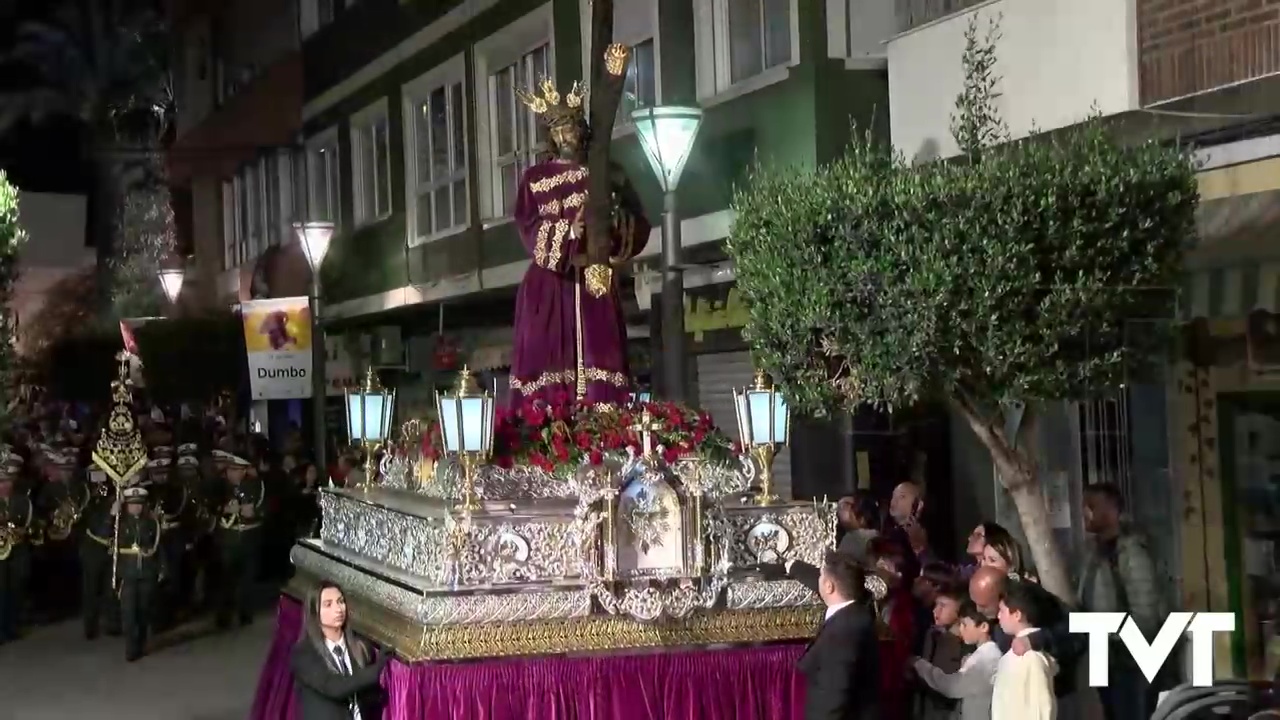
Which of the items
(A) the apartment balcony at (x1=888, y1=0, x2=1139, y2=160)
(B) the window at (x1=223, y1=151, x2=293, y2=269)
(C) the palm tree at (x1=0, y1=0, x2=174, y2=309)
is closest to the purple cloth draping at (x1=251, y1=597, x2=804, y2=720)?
(A) the apartment balcony at (x1=888, y1=0, x2=1139, y2=160)

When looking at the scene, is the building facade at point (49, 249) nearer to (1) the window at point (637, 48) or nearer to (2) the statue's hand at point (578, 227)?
(1) the window at point (637, 48)

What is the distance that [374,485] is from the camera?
26.5ft

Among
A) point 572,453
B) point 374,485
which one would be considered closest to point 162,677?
point 374,485

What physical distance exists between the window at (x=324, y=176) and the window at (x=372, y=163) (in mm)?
384

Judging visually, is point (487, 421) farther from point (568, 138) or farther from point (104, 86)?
point (104, 86)

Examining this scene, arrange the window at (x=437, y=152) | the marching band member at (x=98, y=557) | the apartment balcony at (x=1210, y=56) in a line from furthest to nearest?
the window at (x=437, y=152)
the marching band member at (x=98, y=557)
the apartment balcony at (x=1210, y=56)

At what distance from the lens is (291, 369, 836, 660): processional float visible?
616 centimetres

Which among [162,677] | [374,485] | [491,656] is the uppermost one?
[374,485]

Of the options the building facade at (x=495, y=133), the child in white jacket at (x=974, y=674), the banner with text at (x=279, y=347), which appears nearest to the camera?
the child in white jacket at (x=974, y=674)

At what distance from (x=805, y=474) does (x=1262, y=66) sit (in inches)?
213

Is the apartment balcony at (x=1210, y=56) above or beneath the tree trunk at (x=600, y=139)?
above

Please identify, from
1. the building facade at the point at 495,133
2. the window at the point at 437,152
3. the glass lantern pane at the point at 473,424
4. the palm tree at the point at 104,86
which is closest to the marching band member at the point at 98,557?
the building facade at the point at 495,133

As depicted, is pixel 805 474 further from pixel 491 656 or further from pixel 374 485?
pixel 491 656

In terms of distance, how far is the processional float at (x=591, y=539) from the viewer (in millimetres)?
6164
